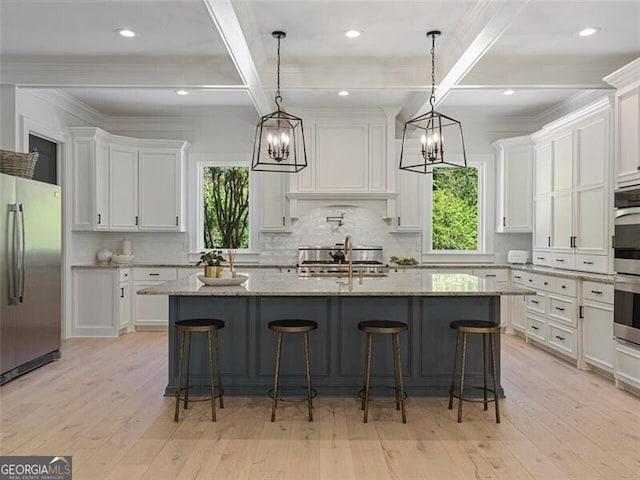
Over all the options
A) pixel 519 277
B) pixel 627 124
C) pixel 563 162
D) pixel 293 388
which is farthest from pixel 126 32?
pixel 519 277

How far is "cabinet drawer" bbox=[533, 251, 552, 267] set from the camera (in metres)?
5.58

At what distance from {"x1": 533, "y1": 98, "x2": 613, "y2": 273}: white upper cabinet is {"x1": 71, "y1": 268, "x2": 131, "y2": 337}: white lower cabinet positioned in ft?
16.4

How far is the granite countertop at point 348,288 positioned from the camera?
3287 millimetres

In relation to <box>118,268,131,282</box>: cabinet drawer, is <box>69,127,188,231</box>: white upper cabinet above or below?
above

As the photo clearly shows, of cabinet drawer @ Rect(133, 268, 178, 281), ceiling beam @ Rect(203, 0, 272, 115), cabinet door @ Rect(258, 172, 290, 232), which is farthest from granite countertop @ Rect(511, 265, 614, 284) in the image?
cabinet drawer @ Rect(133, 268, 178, 281)

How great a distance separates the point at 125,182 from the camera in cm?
646

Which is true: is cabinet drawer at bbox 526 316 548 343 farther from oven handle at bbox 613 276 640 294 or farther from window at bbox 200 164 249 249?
window at bbox 200 164 249 249

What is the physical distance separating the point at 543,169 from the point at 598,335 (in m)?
2.06

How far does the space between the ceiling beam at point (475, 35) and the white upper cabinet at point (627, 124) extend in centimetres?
114

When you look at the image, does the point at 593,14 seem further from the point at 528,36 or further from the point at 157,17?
the point at 157,17

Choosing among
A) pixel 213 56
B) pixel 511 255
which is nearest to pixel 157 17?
pixel 213 56

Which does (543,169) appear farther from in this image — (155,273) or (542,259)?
(155,273)

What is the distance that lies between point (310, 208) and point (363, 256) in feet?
3.19

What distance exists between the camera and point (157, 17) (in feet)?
12.6
